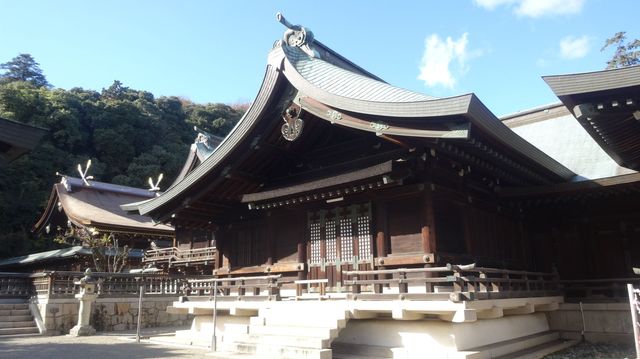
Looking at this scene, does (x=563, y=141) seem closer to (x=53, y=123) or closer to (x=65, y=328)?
(x=65, y=328)

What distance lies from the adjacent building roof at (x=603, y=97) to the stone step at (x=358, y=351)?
523cm

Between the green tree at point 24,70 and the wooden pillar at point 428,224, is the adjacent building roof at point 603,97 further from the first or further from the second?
the green tree at point 24,70

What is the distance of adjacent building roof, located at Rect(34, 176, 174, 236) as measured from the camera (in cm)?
Answer: 2530

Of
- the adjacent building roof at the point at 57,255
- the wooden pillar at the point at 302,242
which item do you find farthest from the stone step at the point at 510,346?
the adjacent building roof at the point at 57,255

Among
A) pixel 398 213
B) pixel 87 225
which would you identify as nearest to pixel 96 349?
pixel 398 213

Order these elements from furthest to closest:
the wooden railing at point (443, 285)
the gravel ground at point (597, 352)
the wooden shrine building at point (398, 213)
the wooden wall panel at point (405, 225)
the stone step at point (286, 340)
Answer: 1. the wooden wall panel at point (405, 225)
2. the gravel ground at point (597, 352)
3. the wooden shrine building at point (398, 213)
4. the stone step at point (286, 340)
5. the wooden railing at point (443, 285)

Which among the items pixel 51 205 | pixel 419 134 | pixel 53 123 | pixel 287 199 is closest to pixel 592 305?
pixel 419 134

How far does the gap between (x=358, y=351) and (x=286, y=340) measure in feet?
4.64

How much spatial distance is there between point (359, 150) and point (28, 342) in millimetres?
10467

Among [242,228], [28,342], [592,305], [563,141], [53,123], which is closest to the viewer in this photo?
[592,305]

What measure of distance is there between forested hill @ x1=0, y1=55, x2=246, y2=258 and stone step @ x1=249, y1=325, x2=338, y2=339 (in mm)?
30425

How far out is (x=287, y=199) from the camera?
11938 millimetres

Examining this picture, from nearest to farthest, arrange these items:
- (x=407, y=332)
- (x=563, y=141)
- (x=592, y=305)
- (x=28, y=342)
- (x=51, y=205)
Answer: (x=407, y=332), (x=592, y=305), (x=28, y=342), (x=563, y=141), (x=51, y=205)

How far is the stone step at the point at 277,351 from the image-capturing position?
816cm
